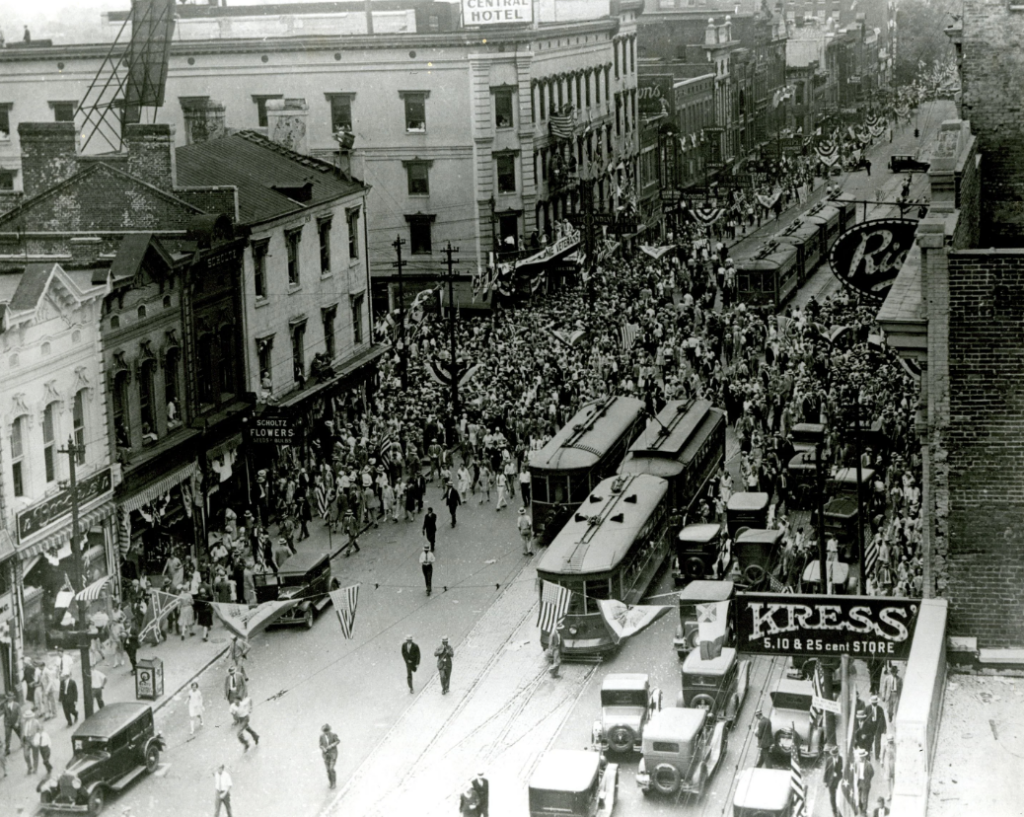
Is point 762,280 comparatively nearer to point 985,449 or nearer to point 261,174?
point 261,174

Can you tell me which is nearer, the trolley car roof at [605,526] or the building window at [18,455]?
the building window at [18,455]

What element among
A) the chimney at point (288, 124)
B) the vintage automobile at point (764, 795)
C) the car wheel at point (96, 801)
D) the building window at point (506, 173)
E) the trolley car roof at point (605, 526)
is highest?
the chimney at point (288, 124)

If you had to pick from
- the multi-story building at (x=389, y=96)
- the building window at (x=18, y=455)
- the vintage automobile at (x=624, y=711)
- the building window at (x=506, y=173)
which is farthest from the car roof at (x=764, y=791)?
the building window at (x=506, y=173)

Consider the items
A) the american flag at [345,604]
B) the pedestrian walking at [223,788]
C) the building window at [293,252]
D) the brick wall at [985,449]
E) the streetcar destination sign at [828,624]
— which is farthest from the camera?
the building window at [293,252]

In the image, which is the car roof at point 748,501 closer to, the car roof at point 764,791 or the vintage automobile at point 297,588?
the vintage automobile at point 297,588

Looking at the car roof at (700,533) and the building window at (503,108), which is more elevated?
the building window at (503,108)

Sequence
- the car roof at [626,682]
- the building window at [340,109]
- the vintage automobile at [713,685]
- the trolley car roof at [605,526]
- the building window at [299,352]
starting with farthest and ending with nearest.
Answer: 1. the building window at [340,109]
2. the building window at [299,352]
3. the trolley car roof at [605,526]
4. the vintage automobile at [713,685]
5. the car roof at [626,682]

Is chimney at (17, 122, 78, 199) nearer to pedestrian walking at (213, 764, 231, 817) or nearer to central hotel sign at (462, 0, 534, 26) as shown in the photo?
pedestrian walking at (213, 764, 231, 817)
